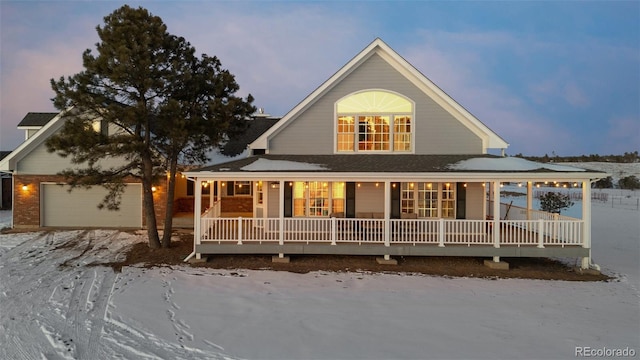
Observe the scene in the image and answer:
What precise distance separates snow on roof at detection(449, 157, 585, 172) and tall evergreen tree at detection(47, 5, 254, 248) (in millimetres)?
8103

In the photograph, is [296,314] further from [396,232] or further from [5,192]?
[5,192]

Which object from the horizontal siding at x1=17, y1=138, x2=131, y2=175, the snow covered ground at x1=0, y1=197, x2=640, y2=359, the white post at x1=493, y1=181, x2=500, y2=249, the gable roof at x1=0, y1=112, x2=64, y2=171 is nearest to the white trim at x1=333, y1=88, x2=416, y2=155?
the white post at x1=493, y1=181, x2=500, y2=249

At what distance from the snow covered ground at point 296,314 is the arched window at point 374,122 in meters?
5.70

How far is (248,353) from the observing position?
545 cm

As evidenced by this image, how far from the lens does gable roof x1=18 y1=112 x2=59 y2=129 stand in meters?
18.6

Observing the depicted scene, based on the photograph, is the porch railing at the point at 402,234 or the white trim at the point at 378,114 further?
the white trim at the point at 378,114

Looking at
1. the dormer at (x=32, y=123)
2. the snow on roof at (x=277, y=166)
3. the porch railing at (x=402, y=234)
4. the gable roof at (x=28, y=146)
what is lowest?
the porch railing at (x=402, y=234)

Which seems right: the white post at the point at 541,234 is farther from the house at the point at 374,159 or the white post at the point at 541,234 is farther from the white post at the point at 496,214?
the white post at the point at 496,214

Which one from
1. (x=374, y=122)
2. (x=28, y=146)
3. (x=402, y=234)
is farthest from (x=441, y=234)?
(x=28, y=146)

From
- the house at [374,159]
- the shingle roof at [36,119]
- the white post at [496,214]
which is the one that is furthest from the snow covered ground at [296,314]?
the shingle roof at [36,119]

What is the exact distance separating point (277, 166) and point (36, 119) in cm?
1669

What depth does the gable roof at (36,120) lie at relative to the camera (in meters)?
18.6

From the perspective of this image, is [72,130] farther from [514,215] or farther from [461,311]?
[514,215]

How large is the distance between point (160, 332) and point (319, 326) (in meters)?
2.89
